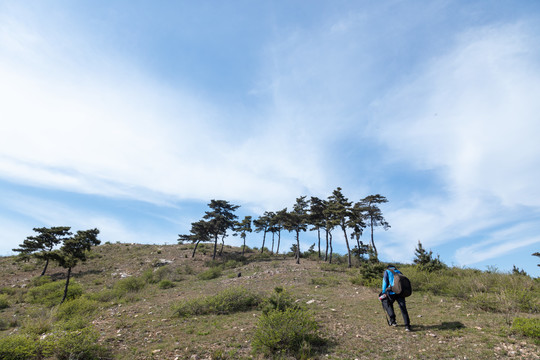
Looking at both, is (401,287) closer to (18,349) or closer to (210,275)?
(18,349)

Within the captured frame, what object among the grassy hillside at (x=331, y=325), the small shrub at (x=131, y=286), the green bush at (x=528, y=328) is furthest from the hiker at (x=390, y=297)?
the small shrub at (x=131, y=286)

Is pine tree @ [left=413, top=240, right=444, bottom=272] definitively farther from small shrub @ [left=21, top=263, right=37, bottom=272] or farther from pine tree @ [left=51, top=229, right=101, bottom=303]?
small shrub @ [left=21, top=263, right=37, bottom=272]

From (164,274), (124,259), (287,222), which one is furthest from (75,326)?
(124,259)

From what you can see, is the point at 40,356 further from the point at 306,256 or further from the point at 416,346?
the point at 306,256

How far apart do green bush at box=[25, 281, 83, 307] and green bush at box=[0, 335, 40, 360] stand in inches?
591

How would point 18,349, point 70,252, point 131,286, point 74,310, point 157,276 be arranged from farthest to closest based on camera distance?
point 157,276 < point 131,286 < point 70,252 < point 74,310 < point 18,349

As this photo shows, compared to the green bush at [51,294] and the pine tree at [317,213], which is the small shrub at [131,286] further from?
the pine tree at [317,213]

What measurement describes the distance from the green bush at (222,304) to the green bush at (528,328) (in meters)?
9.18

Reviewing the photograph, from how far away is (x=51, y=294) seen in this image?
19.9m

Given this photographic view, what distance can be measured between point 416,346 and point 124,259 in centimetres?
4383

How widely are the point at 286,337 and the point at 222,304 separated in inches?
201

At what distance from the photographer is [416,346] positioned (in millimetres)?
6586

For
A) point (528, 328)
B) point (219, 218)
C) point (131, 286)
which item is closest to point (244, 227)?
point (219, 218)

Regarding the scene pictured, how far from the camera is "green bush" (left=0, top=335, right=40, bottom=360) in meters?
6.17
